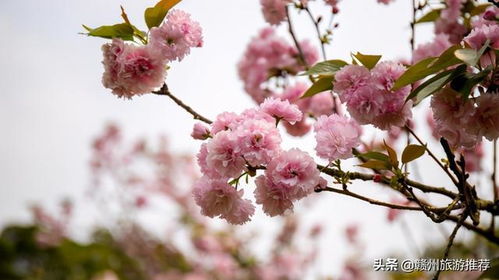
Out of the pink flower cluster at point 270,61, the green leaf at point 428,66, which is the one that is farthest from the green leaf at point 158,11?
the pink flower cluster at point 270,61

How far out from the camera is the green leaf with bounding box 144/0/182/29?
1.07 m

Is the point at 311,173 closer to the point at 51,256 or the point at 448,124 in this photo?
the point at 448,124

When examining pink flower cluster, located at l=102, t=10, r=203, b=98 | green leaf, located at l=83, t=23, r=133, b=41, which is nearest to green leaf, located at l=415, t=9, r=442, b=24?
pink flower cluster, located at l=102, t=10, r=203, b=98

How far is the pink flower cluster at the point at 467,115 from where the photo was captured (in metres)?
0.87

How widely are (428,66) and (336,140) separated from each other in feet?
0.76

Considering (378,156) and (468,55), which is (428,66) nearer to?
(468,55)

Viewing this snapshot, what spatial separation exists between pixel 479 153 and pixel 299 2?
→ 145 cm

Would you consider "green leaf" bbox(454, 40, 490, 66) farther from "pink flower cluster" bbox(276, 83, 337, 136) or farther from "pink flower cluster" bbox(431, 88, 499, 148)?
A: "pink flower cluster" bbox(276, 83, 337, 136)

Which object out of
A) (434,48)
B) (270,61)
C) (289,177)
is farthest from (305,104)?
(289,177)

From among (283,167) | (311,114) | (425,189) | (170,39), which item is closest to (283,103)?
(283,167)

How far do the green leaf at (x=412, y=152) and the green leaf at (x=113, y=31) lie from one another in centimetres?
69

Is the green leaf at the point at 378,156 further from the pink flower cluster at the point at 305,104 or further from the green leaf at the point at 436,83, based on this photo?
the pink flower cluster at the point at 305,104

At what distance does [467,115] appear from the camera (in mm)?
889

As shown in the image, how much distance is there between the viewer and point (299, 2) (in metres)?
1.56
